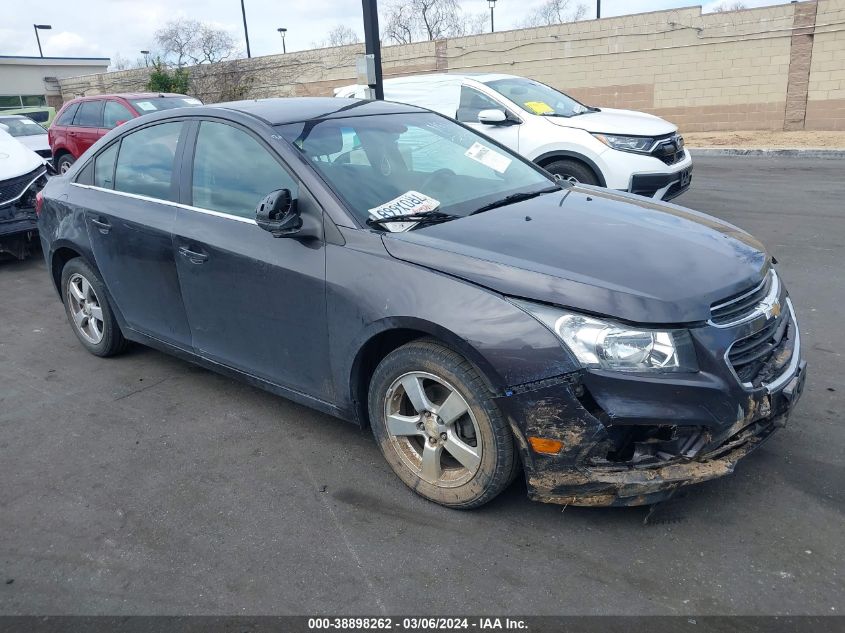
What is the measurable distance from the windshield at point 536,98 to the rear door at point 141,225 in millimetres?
5517

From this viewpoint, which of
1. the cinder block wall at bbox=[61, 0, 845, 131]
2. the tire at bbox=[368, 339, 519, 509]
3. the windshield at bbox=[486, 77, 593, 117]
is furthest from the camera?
the cinder block wall at bbox=[61, 0, 845, 131]

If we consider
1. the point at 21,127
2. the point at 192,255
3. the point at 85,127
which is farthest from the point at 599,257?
the point at 21,127

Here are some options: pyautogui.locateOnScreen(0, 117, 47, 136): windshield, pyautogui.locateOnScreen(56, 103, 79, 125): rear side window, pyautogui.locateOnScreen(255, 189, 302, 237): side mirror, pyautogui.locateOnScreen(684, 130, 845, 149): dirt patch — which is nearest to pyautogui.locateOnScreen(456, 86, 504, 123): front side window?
pyautogui.locateOnScreen(255, 189, 302, 237): side mirror

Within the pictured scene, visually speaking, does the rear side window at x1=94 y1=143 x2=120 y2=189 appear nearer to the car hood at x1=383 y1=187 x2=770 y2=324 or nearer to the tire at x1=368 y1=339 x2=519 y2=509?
the car hood at x1=383 y1=187 x2=770 y2=324

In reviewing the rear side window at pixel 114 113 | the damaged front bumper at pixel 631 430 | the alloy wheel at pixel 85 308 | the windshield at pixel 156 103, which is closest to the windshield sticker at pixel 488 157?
the damaged front bumper at pixel 631 430

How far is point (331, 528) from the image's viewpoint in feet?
10.2

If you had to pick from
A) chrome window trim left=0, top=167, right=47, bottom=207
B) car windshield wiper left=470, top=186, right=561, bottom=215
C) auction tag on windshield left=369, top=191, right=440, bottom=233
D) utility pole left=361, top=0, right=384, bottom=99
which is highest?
utility pole left=361, top=0, right=384, bottom=99

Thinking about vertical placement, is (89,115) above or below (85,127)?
above

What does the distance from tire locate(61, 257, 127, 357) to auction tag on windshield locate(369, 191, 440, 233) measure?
7.69 ft

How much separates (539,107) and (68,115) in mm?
9521

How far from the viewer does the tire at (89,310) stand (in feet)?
Result: 16.0

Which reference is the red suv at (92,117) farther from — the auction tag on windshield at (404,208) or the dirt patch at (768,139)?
the dirt patch at (768,139)

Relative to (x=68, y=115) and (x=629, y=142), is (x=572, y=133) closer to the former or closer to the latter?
(x=629, y=142)

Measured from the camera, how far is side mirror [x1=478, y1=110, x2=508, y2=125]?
340 inches
